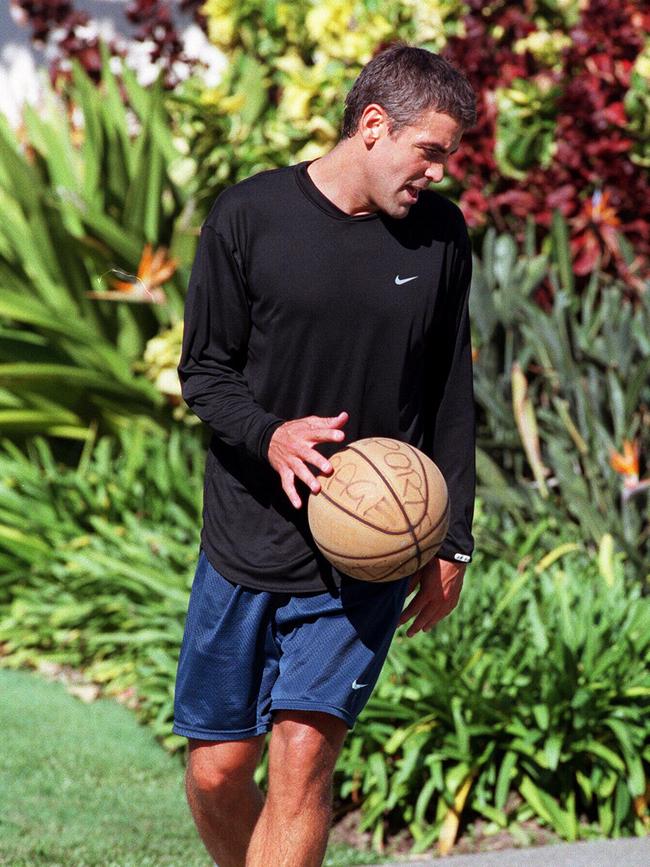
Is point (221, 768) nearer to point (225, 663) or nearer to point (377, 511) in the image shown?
point (225, 663)

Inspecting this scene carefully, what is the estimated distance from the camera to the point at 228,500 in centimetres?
298

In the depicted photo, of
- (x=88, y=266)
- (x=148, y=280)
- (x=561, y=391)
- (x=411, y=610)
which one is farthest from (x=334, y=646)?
(x=88, y=266)

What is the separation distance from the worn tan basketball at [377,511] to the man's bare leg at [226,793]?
0.61m

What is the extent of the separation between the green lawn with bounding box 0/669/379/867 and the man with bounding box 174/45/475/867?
2.65 ft

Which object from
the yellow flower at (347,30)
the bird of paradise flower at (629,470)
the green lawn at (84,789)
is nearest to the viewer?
the green lawn at (84,789)

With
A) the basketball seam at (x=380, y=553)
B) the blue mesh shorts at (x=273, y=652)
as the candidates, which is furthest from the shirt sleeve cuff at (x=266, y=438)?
the blue mesh shorts at (x=273, y=652)

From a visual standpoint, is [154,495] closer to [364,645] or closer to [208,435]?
[208,435]

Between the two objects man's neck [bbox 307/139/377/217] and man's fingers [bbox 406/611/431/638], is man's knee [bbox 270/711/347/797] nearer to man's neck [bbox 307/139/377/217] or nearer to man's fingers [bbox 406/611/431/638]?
man's fingers [bbox 406/611/431/638]

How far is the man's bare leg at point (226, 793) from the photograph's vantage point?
3.02m

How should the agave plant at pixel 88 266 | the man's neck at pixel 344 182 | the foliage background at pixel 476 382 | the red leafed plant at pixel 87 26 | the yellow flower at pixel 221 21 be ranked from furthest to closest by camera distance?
the red leafed plant at pixel 87 26 < the yellow flower at pixel 221 21 < the agave plant at pixel 88 266 < the foliage background at pixel 476 382 < the man's neck at pixel 344 182

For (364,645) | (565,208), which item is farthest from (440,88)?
(565,208)

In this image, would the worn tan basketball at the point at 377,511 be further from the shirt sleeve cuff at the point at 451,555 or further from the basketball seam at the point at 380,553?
the shirt sleeve cuff at the point at 451,555

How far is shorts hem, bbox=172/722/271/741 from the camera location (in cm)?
300

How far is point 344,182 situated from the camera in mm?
2811
